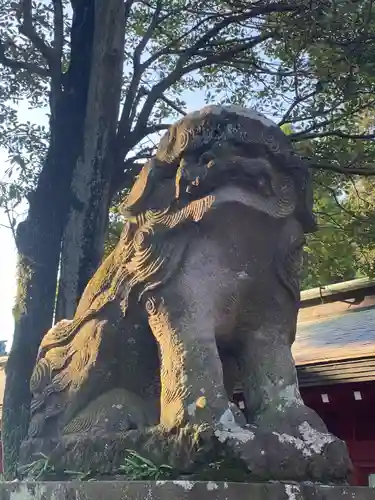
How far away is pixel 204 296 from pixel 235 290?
12 cm

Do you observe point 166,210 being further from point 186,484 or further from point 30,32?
point 30,32

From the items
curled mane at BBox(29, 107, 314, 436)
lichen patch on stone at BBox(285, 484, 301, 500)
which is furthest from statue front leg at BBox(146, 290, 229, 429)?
lichen patch on stone at BBox(285, 484, 301, 500)

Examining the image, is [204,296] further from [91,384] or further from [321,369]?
[321,369]

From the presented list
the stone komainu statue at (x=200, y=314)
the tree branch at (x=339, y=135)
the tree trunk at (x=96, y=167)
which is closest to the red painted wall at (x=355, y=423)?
the tree trunk at (x=96, y=167)

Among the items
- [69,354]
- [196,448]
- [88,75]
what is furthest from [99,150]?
[196,448]

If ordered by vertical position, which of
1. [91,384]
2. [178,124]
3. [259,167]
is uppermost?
[178,124]

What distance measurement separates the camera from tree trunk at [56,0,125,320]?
523cm

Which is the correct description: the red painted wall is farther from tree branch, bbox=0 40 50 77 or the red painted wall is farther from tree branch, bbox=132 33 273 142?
tree branch, bbox=0 40 50 77

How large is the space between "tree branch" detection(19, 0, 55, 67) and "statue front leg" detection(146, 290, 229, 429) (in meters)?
4.13

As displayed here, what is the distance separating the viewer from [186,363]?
2232 mm

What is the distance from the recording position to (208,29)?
709cm

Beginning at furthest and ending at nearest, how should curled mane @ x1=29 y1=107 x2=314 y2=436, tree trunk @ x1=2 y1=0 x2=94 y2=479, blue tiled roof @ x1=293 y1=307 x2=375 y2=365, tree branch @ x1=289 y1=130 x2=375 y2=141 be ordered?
tree branch @ x1=289 y1=130 x2=375 y2=141 < blue tiled roof @ x1=293 y1=307 x2=375 y2=365 < tree trunk @ x1=2 y1=0 x2=94 y2=479 < curled mane @ x1=29 y1=107 x2=314 y2=436

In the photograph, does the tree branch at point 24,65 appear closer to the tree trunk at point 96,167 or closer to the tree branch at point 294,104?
the tree trunk at point 96,167

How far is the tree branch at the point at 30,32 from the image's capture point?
5898 millimetres
